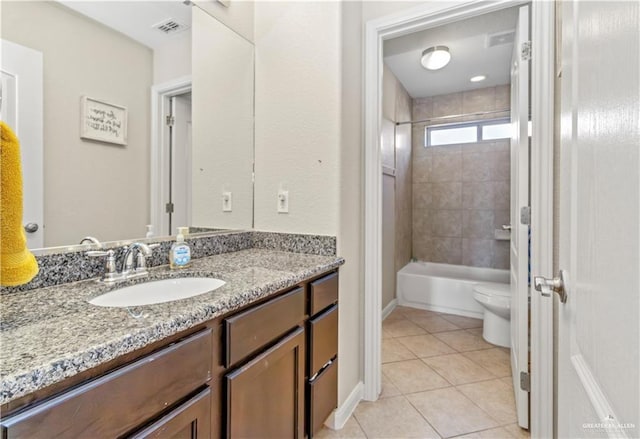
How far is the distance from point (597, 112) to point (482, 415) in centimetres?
168

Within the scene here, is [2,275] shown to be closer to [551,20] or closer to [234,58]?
[234,58]

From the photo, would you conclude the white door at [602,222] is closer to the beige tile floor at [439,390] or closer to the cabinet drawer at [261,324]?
the cabinet drawer at [261,324]

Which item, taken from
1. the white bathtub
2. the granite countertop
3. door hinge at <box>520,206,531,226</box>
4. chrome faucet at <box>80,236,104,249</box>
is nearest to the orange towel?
the granite countertop

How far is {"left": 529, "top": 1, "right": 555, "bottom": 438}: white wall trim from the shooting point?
4.48 feet

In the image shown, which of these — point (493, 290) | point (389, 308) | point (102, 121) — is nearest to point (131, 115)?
point (102, 121)

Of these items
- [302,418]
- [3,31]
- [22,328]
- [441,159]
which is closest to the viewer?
[22,328]

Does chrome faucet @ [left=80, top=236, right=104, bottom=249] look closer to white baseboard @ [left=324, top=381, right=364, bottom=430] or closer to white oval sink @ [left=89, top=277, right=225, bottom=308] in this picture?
white oval sink @ [left=89, top=277, right=225, bottom=308]

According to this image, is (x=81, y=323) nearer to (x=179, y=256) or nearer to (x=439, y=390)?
(x=179, y=256)

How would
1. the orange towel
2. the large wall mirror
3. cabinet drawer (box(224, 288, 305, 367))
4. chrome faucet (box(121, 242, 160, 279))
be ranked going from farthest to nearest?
chrome faucet (box(121, 242, 160, 279))
the large wall mirror
cabinet drawer (box(224, 288, 305, 367))
the orange towel

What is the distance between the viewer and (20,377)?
0.47 metres

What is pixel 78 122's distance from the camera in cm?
108

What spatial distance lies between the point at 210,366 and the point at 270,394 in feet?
1.07

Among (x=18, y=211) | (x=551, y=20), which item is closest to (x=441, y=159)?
(x=551, y=20)

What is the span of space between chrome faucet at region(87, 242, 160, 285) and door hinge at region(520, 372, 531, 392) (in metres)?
1.72
